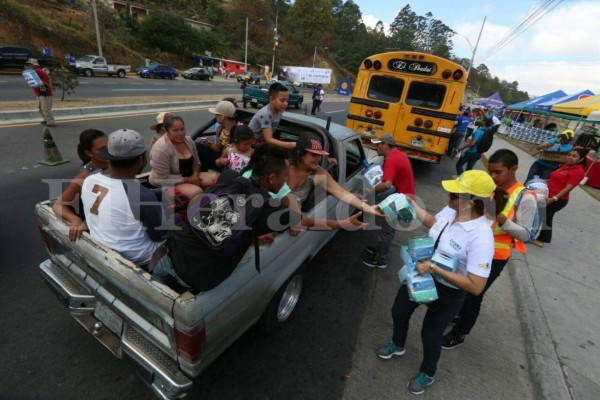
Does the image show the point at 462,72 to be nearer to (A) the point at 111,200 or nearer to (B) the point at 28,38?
(A) the point at 111,200

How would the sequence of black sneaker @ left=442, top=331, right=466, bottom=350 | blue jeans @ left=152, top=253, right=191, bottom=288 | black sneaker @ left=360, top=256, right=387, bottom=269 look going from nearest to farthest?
1. blue jeans @ left=152, top=253, right=191, bottom=288
2. black sneaker @ left=442, top=331, right=466, bottom=350
3. black sneaker @ left=360, top=256, right=387, bottom=269

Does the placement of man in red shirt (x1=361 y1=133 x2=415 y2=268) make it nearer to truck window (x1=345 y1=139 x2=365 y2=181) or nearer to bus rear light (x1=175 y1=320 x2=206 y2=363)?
truck window (x1=345 y1=139 x2=365 y2=181)

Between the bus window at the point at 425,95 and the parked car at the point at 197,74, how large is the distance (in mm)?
33537

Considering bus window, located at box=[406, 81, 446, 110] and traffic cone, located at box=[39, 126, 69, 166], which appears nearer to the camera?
traffic cone, located at box=[39, 126, 69, 166]

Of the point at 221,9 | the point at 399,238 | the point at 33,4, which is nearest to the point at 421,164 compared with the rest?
the point at 399,238

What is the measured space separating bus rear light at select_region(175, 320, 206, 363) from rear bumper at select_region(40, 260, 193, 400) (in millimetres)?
165

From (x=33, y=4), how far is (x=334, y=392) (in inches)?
1963

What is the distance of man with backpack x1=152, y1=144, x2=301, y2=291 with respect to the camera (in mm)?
1612

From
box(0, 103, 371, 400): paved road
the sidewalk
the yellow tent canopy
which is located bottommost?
box(0, 103, 371, 400): paved road

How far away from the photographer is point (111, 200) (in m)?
1.95

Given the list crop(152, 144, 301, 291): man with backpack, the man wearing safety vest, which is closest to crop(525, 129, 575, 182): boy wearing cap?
the man wearing safety vest

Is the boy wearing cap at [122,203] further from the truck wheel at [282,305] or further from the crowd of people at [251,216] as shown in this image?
the truck wheel at [282,305]

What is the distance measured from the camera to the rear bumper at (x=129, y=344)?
1.79 metres

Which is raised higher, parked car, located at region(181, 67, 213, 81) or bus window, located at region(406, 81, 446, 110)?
bus window, located at region(406, 81, 446, 110)
